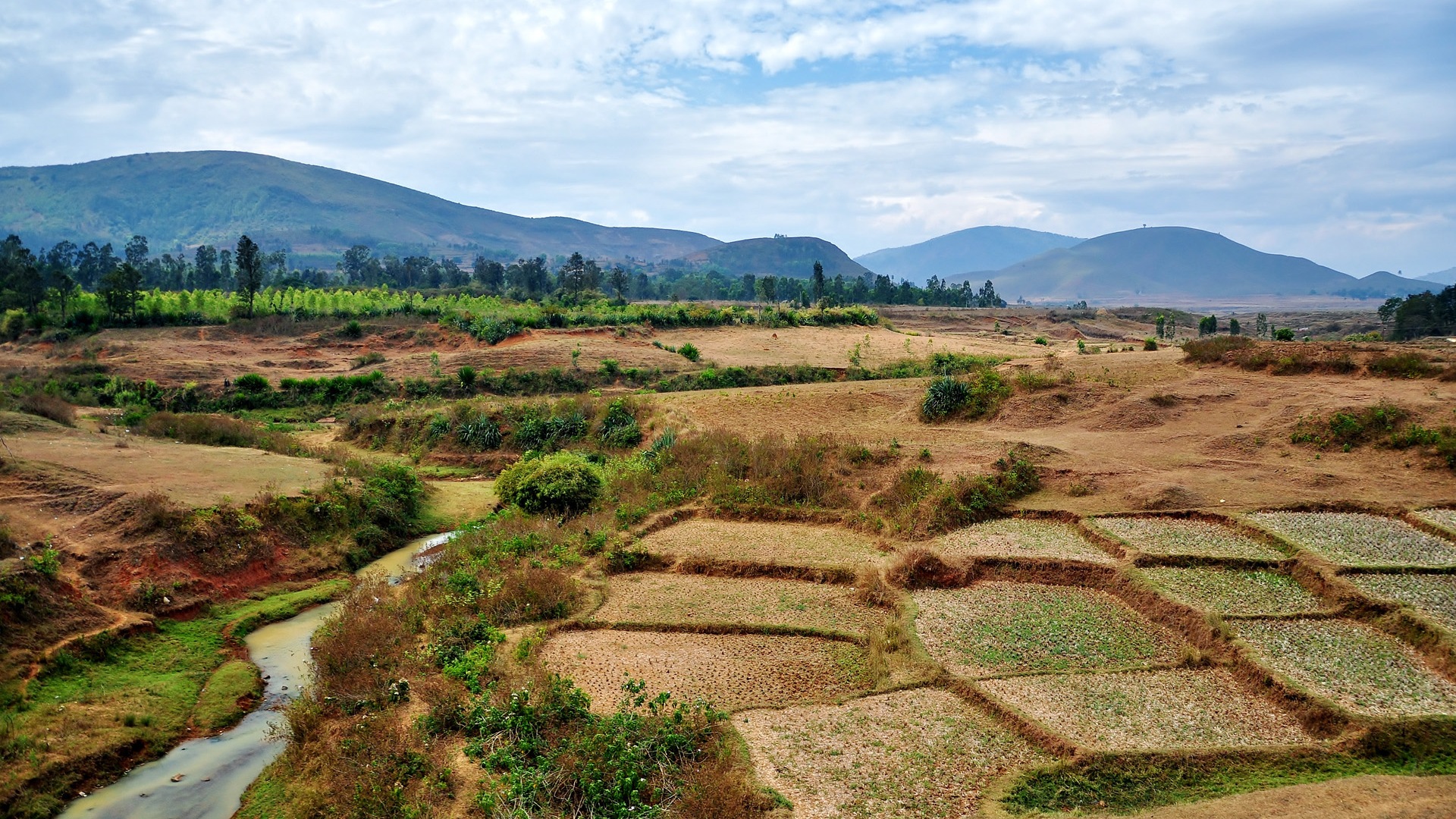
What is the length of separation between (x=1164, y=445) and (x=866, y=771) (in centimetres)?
1637

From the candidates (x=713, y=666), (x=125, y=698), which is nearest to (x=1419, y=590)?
(x=713, y=666)

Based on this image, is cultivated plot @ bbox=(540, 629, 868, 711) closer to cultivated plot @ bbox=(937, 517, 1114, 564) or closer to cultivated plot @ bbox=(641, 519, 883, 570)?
cultivated plot @ bbox=(641, 519, 883, 570)

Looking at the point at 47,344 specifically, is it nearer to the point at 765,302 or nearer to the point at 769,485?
the point at 769,485

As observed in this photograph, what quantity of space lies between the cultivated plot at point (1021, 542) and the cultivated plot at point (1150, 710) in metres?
4.13

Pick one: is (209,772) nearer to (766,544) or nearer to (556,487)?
(556,487)

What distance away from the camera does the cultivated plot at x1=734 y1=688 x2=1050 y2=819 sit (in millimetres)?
9312

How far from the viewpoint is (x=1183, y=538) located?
1661 centimetres

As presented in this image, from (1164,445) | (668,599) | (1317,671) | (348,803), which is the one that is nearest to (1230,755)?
(1317,671)

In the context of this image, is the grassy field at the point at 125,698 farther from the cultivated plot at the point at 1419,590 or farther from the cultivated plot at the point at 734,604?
the cultivated plot at the point at 1419,590

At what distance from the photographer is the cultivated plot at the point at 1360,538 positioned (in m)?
14.8

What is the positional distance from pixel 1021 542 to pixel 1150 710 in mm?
6216

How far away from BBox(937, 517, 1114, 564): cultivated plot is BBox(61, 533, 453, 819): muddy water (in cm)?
1165

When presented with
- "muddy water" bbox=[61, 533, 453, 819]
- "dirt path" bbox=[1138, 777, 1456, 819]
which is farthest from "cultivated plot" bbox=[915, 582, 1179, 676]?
"muddy water" bbox=[61, 533, 453, 819]

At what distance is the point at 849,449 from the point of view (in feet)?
72.6
